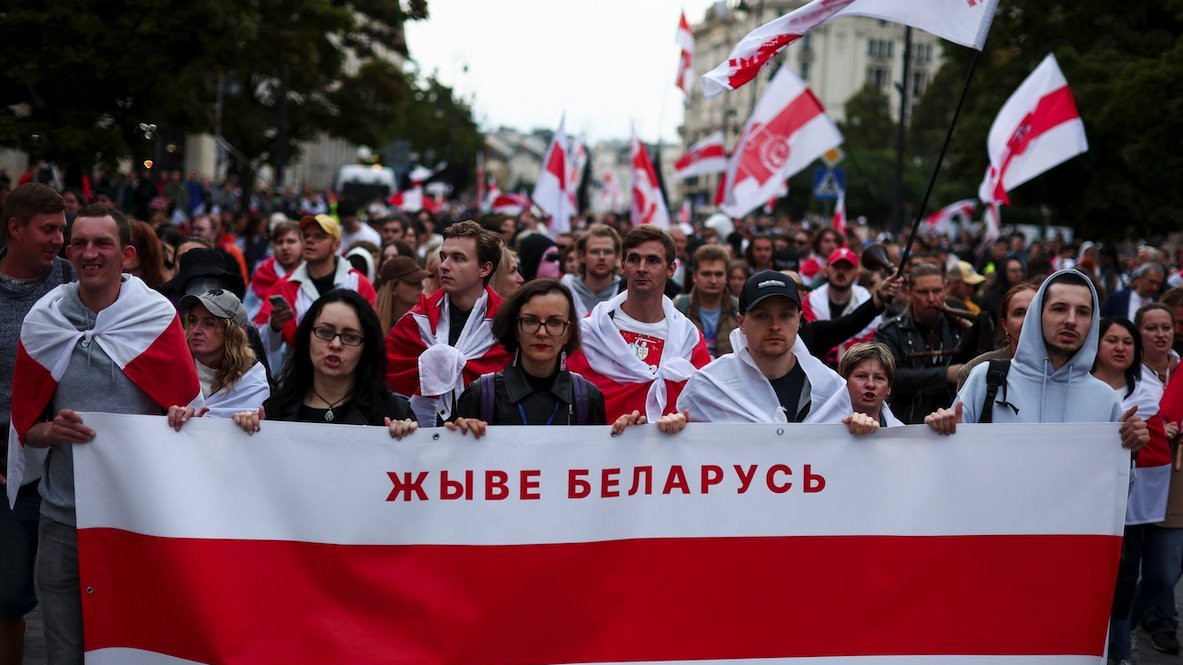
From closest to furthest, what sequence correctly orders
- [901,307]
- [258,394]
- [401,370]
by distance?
[258,394]
[401,370]
[901,307]

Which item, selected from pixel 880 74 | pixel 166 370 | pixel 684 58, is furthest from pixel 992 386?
pixel 880 74

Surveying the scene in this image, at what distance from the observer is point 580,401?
491cm

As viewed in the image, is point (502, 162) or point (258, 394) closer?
point (258, 394)

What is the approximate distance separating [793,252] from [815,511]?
6667mm

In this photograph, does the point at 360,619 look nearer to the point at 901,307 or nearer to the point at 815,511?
the point at 815,511

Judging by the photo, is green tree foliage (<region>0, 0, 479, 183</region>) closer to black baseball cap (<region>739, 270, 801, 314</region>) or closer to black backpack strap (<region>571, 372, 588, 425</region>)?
black backpack strap (<region>571, 372, 588, 425</region>)

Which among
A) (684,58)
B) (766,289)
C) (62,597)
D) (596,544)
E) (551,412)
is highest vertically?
(684,58)

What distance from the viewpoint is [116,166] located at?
13.6 meters

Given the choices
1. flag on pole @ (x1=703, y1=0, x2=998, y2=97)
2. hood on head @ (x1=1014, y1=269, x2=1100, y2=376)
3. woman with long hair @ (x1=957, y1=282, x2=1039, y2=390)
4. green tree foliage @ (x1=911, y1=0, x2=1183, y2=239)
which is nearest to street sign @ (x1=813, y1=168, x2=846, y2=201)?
green tree foliage @ (x1=911, y1=0, x2=1183, y2=239)

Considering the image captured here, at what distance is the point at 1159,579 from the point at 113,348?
492 cm

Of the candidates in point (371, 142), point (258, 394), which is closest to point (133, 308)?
point (258, 394)

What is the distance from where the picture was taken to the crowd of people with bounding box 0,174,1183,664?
15.2ft

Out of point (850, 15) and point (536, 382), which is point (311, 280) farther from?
point (536, 382)

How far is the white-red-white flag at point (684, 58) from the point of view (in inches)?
1093
